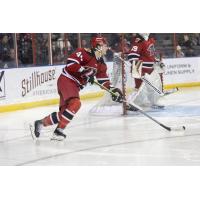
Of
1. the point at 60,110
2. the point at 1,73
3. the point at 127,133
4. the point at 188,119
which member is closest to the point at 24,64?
the point at 1,73

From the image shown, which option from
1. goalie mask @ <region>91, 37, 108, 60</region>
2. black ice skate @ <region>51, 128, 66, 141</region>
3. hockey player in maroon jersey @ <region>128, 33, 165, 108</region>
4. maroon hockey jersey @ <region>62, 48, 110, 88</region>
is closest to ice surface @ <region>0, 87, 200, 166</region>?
black ice skate @ <region>51, 128, 66, 141</region>

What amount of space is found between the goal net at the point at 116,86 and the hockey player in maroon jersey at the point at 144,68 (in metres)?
0.06

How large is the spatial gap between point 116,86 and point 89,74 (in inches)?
21.4

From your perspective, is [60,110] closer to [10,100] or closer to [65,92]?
[65,92]

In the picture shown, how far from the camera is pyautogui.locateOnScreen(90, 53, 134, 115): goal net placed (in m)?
5.70

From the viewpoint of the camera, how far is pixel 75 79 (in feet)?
17.1

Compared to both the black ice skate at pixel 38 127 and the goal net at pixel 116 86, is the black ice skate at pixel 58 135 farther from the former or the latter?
the goal net at pixel 116 86

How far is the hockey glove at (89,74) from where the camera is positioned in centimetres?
514

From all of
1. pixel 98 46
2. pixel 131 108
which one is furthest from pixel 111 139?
pixel 98 46

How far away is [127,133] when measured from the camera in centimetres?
539

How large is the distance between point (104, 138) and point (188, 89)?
2.94 ft

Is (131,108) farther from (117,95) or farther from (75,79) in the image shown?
(75,79)

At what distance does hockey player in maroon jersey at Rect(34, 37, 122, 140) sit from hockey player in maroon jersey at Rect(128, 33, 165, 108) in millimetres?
510

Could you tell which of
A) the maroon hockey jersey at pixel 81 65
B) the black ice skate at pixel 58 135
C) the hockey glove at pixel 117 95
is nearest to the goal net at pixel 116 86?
the hockey glove at pixel 117 95
